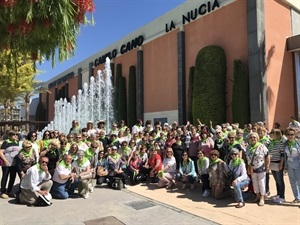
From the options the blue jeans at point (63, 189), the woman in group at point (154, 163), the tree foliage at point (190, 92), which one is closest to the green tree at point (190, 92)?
the tree foliage at point (190, 92)

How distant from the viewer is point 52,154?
27.1 feet

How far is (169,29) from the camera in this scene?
67.6 ft

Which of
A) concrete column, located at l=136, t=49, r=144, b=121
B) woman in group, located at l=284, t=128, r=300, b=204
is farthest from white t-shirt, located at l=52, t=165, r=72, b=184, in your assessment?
concrete column, located at l=136, t=49, r=144, b=121

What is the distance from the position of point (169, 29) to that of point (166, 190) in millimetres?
14347

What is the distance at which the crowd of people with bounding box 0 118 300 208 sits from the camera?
22.3 ft

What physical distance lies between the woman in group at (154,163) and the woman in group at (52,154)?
2.83 metres

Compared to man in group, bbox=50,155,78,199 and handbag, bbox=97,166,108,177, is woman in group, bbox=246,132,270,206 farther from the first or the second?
man in group, bbox=50,155,78,199

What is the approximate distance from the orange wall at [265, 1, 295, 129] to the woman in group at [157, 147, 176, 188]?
24.9ft

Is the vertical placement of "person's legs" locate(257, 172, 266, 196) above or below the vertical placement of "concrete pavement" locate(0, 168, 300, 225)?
above

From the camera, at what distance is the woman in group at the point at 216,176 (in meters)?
7.29

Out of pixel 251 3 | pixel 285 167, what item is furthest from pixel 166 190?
pixel 251 3

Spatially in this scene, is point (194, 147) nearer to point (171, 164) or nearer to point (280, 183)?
point (171, 164)

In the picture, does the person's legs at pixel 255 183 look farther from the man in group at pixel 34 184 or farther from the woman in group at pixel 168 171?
the man in group at pixel 34 184

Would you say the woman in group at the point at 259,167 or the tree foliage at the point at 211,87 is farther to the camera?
the tree foliage at the point at 211,87
